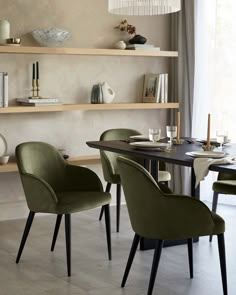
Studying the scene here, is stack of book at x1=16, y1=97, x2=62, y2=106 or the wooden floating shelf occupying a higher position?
stack of book at x1=16, y1=97, x2=62, y2=106

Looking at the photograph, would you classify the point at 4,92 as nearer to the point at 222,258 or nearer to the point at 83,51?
the point at 83,51

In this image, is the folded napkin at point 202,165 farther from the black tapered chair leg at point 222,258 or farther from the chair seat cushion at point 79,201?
the chair seat cushion at point 79,201

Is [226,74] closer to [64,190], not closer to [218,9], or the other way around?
[218,9]

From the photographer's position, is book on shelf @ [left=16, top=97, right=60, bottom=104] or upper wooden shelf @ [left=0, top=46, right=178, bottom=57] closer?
upper wooden shelf @ [left=0, top=46, right=178, bottom=57]

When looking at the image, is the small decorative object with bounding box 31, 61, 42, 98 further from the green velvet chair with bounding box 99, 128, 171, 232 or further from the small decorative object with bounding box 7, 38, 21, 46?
the green velvet chair with bounding box 99, 128, 171, 232

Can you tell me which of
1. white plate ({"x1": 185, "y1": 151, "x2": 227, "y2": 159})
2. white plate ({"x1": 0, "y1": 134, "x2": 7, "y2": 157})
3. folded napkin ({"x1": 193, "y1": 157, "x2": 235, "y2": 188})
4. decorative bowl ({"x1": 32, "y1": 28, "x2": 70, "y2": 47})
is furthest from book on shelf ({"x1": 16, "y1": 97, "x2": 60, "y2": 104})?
folded napkin ({"x1": 193, "y1": 157, "x2": 235, "y2": 188})

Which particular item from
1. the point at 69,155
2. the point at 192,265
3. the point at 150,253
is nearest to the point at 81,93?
the point at 69,155

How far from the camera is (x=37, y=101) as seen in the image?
17.6 feet

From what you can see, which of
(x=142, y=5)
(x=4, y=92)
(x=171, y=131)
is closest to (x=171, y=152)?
(x=171, y=131)

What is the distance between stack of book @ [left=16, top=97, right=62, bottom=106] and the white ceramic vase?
0.49 m

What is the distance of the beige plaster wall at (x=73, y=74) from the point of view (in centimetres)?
548

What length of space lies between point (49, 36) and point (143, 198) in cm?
242

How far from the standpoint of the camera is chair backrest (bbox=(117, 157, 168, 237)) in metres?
3.37

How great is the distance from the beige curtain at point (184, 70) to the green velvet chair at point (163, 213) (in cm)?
269
